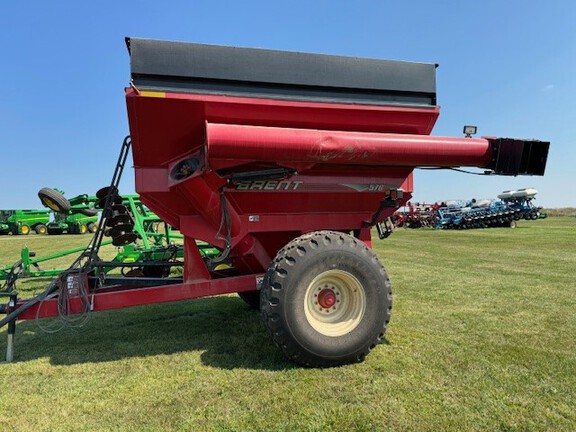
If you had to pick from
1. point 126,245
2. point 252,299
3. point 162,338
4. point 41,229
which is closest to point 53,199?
point 162,338

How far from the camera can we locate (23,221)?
106ft

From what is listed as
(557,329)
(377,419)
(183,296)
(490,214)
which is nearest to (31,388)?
(183,296)

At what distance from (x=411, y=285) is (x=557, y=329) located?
2653 millimetres

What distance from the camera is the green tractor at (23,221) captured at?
32.1m

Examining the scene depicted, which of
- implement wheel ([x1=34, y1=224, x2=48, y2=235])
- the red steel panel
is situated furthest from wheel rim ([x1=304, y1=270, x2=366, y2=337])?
implement wheel ([x1=34, y1=224, x2=48, y2=235])

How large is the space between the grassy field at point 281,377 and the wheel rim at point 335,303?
13.2 inches

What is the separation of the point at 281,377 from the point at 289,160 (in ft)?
5.13

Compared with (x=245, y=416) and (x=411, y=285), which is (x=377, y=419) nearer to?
(x=245, y=416)

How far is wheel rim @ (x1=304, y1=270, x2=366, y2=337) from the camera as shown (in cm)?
332

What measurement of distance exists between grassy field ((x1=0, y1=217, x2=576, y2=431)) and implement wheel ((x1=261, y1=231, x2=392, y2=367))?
0.16 m

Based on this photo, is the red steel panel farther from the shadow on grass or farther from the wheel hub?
the shadow on grass

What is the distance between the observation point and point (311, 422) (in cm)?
239

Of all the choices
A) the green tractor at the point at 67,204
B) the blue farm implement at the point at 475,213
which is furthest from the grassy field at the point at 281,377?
the blue farm implement at the point at 475,213

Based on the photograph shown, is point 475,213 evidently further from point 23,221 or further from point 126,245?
point 23,221
